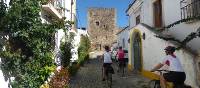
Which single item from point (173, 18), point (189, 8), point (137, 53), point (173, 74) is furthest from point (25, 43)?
point (137, 53)

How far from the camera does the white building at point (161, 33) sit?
12219 millimetres

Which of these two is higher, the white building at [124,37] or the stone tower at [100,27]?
the stone tower at [100,27]

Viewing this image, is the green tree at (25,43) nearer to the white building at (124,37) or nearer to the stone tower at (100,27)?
the white building at (124,37)

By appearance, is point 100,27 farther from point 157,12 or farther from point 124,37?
point 157,12

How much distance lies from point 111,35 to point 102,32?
6.08 feet

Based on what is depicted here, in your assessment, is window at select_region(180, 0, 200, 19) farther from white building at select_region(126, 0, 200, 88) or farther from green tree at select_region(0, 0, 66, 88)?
green tree at select_region(0, 0, 66, 88)

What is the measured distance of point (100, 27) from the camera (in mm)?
65562

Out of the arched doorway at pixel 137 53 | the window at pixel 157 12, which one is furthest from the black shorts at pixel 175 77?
the arched doorway at pixel 137 53

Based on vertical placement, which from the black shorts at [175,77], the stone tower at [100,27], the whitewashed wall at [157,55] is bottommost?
the black shorts at [175,77]

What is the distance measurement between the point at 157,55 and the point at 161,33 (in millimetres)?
1004

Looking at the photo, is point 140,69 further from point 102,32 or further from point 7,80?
point 102,32

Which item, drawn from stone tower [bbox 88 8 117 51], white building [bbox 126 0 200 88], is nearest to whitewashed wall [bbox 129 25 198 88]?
white building [bbox 126 0 200 88]

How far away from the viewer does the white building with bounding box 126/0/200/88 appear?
12.2 meters

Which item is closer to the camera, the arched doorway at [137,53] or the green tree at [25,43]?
the green tree at [25,43]
